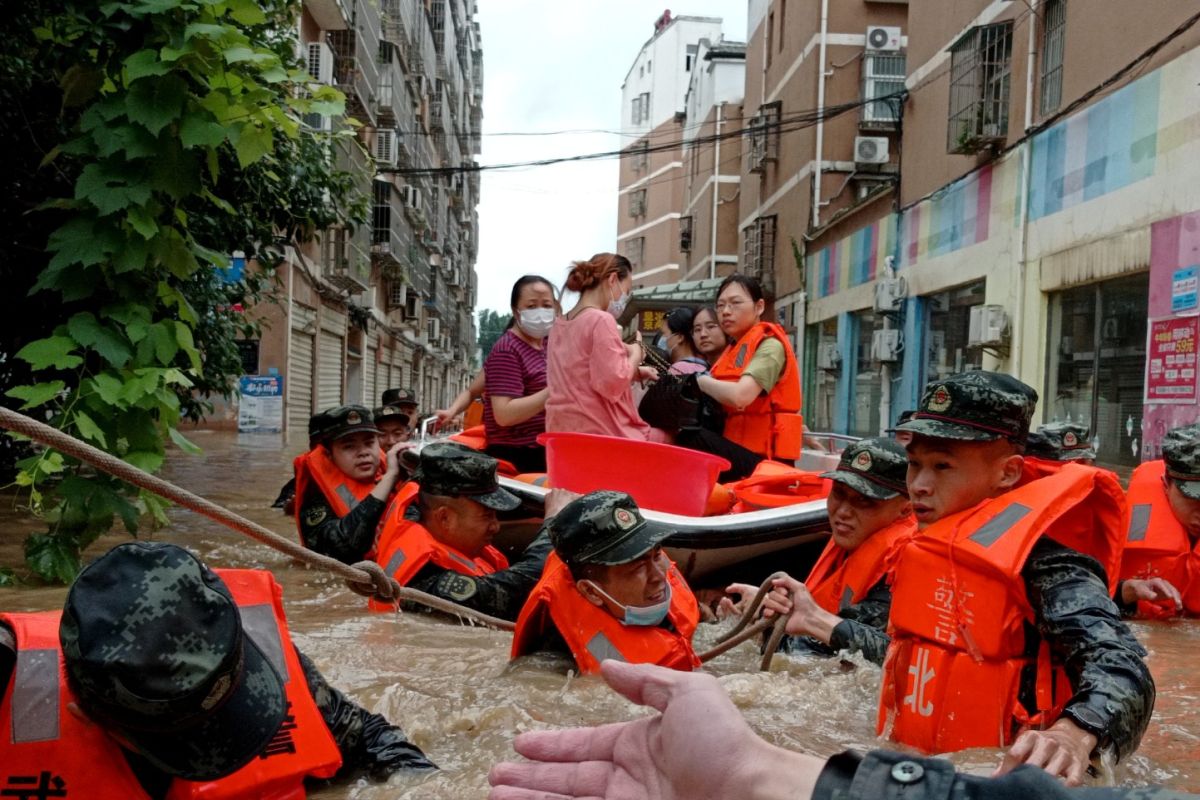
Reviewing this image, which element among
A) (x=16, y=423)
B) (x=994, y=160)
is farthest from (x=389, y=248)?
(x=16, y=423)

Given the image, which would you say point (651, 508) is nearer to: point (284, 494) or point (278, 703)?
point (278, 703)

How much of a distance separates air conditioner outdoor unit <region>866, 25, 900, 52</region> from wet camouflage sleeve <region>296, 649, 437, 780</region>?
2229cm

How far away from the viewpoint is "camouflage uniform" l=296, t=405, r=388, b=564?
590 centimetres

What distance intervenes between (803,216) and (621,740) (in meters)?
23.7

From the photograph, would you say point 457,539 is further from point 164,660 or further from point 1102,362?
point 1102,362

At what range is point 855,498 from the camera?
4.21 metres

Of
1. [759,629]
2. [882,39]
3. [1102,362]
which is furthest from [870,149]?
[759,629]

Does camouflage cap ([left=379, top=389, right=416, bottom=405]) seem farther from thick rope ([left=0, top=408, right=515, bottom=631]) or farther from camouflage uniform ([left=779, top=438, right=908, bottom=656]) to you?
camouflage uniform ([left=779, top=438, right=908, bottom=656])

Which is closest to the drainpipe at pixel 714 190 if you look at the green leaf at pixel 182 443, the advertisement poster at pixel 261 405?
the advertisement poster at pixel 261 405

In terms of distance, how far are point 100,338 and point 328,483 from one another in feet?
6.35

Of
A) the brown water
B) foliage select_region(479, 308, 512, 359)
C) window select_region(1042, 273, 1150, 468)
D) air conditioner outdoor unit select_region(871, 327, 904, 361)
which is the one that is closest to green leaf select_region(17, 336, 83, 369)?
the brown water

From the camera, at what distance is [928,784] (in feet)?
4.48

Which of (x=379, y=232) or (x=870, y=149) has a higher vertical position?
(x=870, y=149)

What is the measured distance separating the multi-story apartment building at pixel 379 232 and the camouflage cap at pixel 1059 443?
4.68 metres
